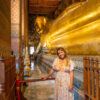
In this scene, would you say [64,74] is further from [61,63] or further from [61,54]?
[61,54]

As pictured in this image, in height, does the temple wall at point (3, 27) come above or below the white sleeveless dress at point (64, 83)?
above

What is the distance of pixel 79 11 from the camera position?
409 cm

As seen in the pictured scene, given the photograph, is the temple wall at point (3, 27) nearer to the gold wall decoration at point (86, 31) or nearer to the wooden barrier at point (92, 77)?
the wooden barrier at point (92, 77)

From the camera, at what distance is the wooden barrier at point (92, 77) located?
154 cm

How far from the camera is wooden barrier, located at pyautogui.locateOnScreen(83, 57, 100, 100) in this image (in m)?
1.54

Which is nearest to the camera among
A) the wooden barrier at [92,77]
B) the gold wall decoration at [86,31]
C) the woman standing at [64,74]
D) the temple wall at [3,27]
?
the wooden barrier at [92,77]

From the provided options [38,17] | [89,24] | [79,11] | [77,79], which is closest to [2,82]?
[77,79]

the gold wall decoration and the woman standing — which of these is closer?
the woman standing

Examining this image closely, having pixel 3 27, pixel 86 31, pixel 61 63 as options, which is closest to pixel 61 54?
pixel 61 63

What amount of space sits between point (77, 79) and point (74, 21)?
2.27 m

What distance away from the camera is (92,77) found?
1634 mm

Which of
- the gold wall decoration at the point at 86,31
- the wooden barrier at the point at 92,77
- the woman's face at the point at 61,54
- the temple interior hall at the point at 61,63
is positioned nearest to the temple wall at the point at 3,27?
the temple interior hall at the point at 61,63

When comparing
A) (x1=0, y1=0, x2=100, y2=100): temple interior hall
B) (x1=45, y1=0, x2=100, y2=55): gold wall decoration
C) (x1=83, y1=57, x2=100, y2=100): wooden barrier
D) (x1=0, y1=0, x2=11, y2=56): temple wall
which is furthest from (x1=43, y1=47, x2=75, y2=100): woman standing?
(x1=45, y1=0, x2=100, y2=55): gold wall decoration

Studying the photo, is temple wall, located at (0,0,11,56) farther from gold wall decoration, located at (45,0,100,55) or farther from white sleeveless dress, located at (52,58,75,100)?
gold wall decoration, located at (45,0,100,55)
